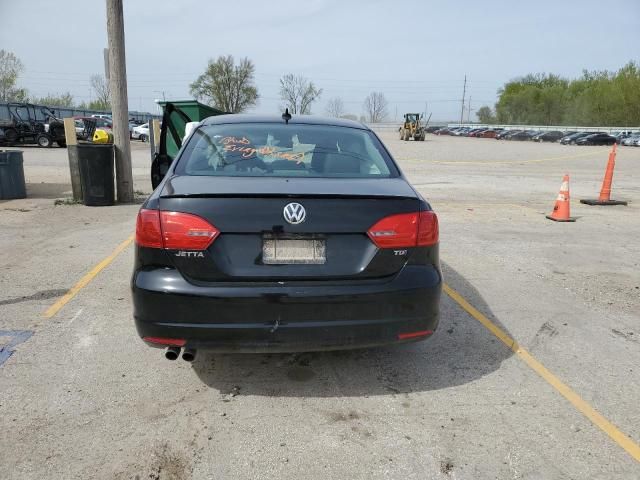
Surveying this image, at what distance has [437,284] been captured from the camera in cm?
290

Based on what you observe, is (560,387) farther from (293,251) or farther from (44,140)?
(44,140)

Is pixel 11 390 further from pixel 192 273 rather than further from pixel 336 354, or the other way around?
pixel 336 354

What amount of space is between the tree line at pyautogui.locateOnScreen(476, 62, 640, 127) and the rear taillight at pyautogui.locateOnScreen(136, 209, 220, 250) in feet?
313

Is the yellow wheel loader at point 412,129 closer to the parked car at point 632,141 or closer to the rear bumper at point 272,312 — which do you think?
the parked car at point 632,141

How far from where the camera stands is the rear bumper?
265cm

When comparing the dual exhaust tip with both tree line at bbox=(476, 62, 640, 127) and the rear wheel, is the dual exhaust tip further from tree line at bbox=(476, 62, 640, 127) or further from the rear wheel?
tree line at bbox=(476, 62, 640, 127)

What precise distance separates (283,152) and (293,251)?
1.08 m

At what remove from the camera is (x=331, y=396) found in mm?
3062

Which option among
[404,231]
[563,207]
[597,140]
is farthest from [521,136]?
[404,231]

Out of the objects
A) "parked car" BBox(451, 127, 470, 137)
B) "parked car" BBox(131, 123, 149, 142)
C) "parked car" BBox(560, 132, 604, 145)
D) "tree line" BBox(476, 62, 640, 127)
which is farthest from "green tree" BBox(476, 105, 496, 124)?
"parked car" BBox(131, 123, 149, 142)

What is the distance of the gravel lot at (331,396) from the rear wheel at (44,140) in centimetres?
2384

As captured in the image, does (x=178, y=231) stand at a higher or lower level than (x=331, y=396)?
higher

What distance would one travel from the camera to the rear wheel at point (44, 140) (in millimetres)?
26062

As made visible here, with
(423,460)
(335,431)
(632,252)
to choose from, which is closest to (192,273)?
(335,431)
